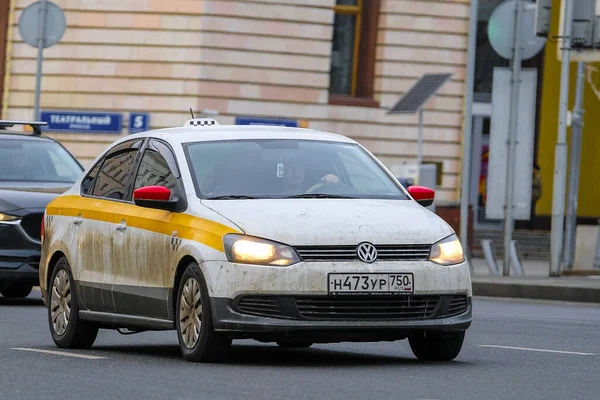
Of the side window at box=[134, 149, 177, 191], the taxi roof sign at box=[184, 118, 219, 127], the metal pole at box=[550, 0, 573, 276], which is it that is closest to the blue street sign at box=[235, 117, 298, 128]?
the metal pole at box=[550, 0, 573, 276]

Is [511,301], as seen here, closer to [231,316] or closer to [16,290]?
[16,290]

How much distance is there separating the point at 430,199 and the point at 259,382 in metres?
2.57

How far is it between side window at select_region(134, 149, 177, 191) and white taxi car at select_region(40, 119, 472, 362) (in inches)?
0.5

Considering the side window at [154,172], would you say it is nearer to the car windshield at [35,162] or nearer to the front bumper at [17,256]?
the front bumper at [17,256]

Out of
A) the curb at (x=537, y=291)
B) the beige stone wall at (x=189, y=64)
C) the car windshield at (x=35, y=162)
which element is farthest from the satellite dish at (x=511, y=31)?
the beige stone wall at (x=189, y=64)

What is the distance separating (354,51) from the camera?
3738 cm

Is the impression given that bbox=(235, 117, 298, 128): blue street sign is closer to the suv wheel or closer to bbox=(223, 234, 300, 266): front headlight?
the suv wheel

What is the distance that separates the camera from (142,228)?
11.9 metres

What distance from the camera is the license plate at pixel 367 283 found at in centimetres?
1067

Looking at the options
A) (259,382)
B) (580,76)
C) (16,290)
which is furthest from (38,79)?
(259,382)

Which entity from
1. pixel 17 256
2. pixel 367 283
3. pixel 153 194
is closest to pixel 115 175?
pixel 153 194

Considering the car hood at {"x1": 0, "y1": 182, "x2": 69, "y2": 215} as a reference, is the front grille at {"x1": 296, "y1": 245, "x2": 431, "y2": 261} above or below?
above

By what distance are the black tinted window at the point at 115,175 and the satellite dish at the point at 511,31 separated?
12405 mm

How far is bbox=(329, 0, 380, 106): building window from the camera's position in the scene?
37.1 meters
